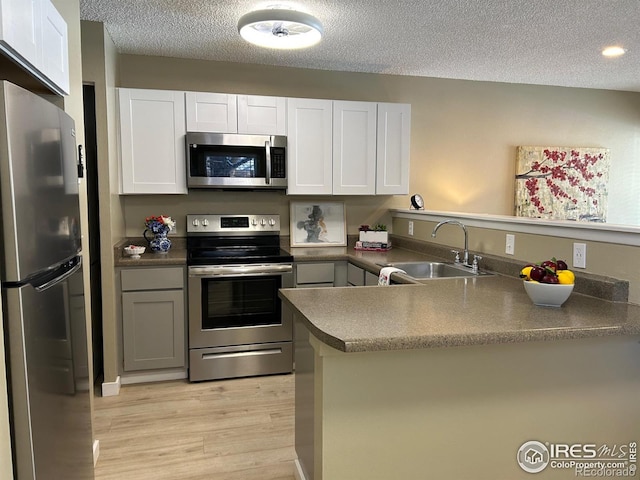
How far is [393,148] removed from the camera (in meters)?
3.88

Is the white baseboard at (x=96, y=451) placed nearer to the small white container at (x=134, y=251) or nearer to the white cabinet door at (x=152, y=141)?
the small white container at (x=134, y=251)

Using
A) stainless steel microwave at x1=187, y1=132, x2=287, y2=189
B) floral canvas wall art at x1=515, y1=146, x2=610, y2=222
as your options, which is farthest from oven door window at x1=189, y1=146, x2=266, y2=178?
floral canvas wall art at x1=515, y1=146, x2=610, y2=222

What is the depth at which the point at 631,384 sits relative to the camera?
180cm

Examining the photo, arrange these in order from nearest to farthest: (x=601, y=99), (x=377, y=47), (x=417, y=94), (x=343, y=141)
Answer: (x=377, y=47), (x=343, y=141), (x=417, y=94), (x=601, y=99)

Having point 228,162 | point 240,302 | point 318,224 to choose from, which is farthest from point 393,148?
point 240,302

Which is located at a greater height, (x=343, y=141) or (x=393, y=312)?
(x=343, y=141)

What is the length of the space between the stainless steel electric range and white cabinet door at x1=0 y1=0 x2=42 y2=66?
6.46 ft

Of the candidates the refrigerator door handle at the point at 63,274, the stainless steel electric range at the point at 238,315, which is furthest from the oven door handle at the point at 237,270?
the refrigerator door handle at the point at 63,274

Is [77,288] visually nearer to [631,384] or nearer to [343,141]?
[631,384]

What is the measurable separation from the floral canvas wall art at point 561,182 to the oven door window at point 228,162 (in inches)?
102

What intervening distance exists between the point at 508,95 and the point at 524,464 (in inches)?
144

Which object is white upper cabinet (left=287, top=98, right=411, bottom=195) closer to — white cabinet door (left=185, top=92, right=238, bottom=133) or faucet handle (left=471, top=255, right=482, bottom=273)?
white cabinet door (left=185, top=92, right=238, bottom=133)

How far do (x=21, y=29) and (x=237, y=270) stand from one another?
2195 millimetres

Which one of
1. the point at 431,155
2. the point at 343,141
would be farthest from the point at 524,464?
the point at 431,155
